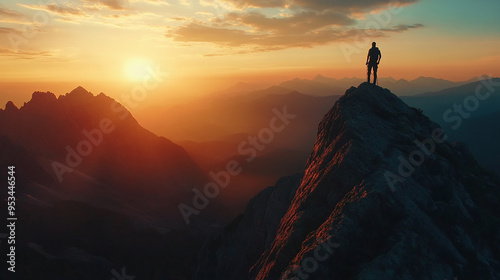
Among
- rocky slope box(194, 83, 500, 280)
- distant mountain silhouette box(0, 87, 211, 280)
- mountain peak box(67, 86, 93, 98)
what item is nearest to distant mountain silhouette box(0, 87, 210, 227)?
mountain peak box(67, 86, 93, 98)

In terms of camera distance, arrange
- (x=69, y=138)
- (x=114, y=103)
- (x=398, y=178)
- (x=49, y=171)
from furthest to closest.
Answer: (x=114, y=103) < (x=69, y=138) < (x=49, y=171) < (x=398, y=178)

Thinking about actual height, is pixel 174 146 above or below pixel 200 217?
above

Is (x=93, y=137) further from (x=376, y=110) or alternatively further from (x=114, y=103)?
→ (x=376, y=110)

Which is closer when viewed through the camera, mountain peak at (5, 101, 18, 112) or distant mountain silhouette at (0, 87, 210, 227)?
distant mountain silhouette at (0, 87, 210, 227)

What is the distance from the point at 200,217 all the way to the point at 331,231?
113941mm

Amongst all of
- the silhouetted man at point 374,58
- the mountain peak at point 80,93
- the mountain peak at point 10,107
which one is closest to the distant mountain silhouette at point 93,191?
the mountain peak at point 10,107

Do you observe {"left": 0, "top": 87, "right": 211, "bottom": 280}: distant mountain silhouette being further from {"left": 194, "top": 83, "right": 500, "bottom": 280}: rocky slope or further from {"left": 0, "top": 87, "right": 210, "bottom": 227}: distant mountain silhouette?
{"left": 194, "top": 83, "right": 500, "bottom": 280}: rocky slope

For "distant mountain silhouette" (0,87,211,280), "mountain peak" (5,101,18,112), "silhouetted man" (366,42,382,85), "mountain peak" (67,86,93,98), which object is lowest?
"distant mountain silhouette" (0,87,211,280)

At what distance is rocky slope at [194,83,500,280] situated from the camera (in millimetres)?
13156

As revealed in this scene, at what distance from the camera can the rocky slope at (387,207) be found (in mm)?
13156

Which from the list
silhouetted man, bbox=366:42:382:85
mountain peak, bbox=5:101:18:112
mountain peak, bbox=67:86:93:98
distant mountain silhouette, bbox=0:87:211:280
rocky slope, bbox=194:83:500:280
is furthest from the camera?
mountain peak, bbox=67:86:93:98

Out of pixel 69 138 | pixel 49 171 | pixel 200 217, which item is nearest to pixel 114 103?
pixel 69 138

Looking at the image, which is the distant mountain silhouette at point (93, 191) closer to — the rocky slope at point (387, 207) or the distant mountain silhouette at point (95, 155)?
the distant mountain silhouette at point (95, 155)

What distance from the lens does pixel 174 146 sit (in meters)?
172
